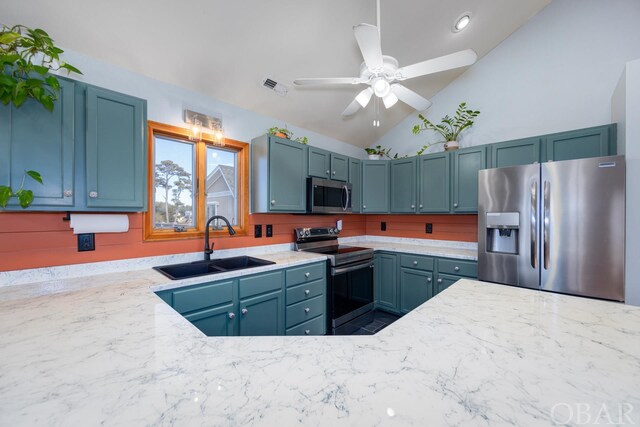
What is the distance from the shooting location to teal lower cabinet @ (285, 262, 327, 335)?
91.9 inches

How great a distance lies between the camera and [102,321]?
102 centimetres

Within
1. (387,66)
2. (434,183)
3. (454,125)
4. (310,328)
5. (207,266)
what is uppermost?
(454,125)

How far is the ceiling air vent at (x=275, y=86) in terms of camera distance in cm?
251

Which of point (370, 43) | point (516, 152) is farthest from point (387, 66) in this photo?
point (516, 152)

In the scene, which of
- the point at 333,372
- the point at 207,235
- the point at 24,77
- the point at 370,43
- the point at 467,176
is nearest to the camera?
the point at 333,372

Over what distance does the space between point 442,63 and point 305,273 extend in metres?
1.94

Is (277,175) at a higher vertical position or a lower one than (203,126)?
lower

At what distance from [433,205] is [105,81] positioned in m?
3.33

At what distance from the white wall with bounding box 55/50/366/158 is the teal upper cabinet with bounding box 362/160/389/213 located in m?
1.18

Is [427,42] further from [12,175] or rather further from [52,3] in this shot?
[12,175]

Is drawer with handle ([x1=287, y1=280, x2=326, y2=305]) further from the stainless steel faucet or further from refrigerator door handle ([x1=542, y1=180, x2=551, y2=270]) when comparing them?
refrigerator door handle ([x1=542, y1=180, x2=551, y2=270])

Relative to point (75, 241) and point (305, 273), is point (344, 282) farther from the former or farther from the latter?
point (75, 241)

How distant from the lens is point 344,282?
2.79 m

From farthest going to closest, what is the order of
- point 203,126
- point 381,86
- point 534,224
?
point 203,126
point 534,224
point 381,86
